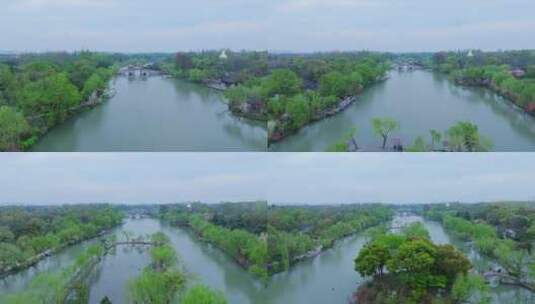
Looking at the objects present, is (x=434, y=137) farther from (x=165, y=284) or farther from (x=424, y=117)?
(x=165, y=284)

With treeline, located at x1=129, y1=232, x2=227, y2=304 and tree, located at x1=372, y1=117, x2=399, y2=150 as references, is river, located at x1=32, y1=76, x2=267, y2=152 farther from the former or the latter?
treeline, located at x1=129, y1=232, x2=227, y2=304

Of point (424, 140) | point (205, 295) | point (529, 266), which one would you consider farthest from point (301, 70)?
point (529, 266)

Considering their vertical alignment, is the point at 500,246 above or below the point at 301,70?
below

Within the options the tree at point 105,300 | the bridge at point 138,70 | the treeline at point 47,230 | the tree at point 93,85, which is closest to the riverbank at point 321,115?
the bridge at point 138,70

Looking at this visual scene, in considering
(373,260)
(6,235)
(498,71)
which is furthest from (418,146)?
(6,235)

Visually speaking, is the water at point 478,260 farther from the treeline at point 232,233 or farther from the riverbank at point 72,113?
the riverbank at point 72,113

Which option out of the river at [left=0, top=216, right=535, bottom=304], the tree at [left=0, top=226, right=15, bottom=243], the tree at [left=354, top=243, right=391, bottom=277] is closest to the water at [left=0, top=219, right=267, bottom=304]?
the river at [left=0, top=216, right=535, bottom=304]

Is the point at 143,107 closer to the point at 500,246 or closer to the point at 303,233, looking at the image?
the point at 303,233
